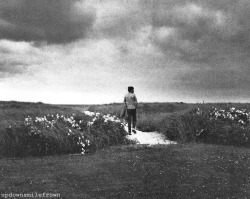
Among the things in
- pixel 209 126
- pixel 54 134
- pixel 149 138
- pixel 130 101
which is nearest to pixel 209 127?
pixel 209 126

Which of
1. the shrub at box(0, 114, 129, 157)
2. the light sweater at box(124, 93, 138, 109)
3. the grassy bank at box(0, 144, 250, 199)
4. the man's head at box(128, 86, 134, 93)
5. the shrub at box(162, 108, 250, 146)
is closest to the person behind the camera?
the grassy bank at box(0, 144, 250, 199)

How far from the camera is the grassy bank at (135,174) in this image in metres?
7.91

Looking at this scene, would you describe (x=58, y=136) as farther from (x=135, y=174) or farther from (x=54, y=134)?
(x=135, y=174)

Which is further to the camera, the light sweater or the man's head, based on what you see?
the man's head

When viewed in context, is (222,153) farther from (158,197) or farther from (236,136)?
(158,197)

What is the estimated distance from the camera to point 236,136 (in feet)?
55.5

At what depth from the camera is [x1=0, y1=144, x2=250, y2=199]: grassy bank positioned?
7910 mm

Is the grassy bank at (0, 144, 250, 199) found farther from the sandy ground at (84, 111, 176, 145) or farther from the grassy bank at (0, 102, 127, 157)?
the sandy ground at (84, 111, 176, 145)

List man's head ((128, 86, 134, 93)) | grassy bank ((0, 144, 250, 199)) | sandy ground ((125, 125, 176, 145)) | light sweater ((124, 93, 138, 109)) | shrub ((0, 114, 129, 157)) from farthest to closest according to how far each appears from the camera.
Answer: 1. man's head ((128, 86, 134, 93))
2. light sweater ((124, 93, 138, 109))
3. sandy ground ((125, 125, 176, 145))
4. shrub ((0, 114, 129, 157))
5. grassy bank ((0, 144, 250, 199))

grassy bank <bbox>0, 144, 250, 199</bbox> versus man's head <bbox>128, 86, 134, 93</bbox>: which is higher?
man's head <bbox>128, 86, 134, 93</bbox>

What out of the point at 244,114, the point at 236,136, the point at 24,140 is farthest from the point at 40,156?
the point at 244,114

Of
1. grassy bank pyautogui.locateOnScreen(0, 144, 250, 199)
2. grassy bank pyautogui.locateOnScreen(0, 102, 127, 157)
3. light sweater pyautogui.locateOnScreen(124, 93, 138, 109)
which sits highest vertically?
light sweater pyautogui.locateOnScreen(124, 93, 138, 109)

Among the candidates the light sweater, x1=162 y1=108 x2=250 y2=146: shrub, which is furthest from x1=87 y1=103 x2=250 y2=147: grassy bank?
the light sweater

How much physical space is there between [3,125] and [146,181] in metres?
7.21
